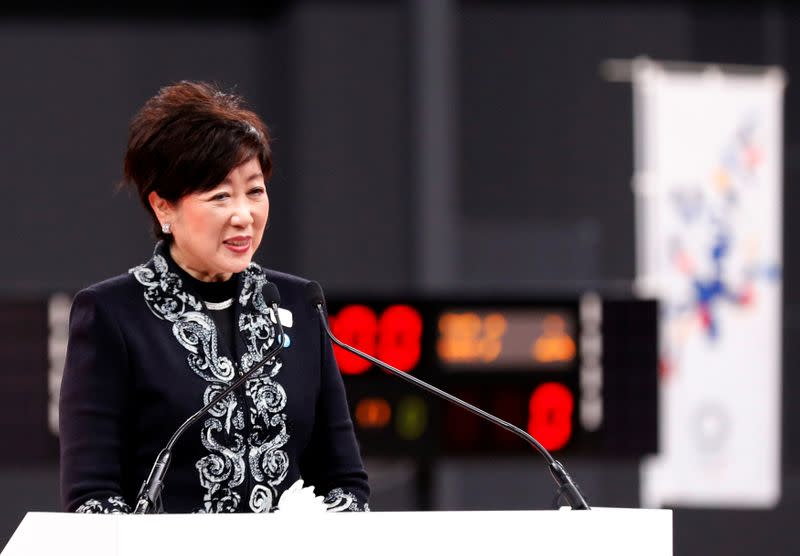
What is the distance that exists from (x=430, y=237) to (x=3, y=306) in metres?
1.96

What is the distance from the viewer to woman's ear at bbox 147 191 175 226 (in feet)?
5.79

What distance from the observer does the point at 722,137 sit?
5465 mm

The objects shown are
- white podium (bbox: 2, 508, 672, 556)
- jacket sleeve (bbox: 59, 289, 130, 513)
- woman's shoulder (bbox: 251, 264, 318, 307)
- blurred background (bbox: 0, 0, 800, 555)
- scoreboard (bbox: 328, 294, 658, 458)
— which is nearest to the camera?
white podium (bbox: 2, 508, 672, 556)

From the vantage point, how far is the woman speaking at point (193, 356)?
1.70m

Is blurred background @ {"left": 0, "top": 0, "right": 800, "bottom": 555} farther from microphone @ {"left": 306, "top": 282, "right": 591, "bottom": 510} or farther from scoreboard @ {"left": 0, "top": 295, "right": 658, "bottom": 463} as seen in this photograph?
microphone @ {"left": 306, "top": 282, "right": 591, "bottom": 510}

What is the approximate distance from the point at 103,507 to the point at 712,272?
4.10m

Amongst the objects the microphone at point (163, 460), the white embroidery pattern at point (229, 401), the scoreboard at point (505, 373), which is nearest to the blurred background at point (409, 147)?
the scoreboard at point (505, 373)

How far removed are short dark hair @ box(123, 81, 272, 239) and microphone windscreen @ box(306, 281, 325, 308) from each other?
181mm

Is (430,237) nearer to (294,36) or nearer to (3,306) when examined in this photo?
(294,36)

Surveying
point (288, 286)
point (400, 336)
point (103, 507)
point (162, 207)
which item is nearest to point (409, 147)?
point (400, 336)

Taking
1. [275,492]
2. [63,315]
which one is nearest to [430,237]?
[63,315]

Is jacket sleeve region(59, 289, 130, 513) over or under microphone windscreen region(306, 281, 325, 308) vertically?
under

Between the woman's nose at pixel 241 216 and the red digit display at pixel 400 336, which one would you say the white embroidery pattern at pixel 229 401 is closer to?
the woman's nose at pixel 241 216

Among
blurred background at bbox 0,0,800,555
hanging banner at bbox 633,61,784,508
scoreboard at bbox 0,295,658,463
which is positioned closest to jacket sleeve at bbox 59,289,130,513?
scoreboard at bbox 0,295,658,463
